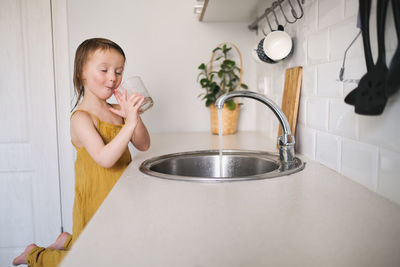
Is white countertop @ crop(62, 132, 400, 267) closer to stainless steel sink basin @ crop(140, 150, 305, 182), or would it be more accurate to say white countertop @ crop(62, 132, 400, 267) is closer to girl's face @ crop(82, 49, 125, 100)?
stainless steel sink basin @ crop(140, 150, 305, 182)

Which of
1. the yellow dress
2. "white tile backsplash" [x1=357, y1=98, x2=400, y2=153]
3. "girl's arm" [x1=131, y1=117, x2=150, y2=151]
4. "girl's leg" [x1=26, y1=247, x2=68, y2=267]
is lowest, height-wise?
"girl's leg" [x1=26, y1=247, x2=68, y2=267]

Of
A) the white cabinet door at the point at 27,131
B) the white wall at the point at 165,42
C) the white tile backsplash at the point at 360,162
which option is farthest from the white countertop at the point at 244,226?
the white cabinet door at the point at 27,131

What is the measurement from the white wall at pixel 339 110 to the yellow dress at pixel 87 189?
678mm

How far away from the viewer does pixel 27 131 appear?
7.00 ft

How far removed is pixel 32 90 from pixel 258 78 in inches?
50.6

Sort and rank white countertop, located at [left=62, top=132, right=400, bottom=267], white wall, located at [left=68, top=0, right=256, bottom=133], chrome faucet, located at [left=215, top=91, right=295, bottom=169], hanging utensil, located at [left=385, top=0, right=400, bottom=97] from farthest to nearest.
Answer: white wall, located at [left=68, top=0, right=256, bottom=133], chrome faucet, located at [left=215, top=91, right=295, bottom=169], hanging utensil, located at [left=385, top=0, right=400, bottom=97], white countertop, located at [left=62, top=132, right=400, bottom=267]

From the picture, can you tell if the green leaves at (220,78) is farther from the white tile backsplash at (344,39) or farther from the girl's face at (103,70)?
the white tile backsplash at (344,39)

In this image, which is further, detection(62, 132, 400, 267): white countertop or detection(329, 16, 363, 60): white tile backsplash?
detection(329, 16, 363, 60): white tile backsplash

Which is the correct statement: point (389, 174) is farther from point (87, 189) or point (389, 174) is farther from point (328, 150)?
point (87, 189)

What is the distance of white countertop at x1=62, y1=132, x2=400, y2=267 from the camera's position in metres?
0.49

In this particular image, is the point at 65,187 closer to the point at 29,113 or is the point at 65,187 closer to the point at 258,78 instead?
the point at 29,113

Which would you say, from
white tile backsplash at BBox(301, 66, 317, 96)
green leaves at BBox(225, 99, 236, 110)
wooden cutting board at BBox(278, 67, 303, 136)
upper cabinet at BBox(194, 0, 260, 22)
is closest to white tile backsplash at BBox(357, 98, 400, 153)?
white tile backsplash at BBox(301, 66, 317, 96)

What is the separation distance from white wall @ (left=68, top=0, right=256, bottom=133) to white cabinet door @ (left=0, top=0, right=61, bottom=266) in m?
0.28

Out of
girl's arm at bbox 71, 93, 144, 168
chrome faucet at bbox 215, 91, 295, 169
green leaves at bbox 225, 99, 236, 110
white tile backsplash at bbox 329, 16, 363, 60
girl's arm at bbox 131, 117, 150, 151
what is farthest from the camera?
green leaves at bbox 225, 99, 236, 110
